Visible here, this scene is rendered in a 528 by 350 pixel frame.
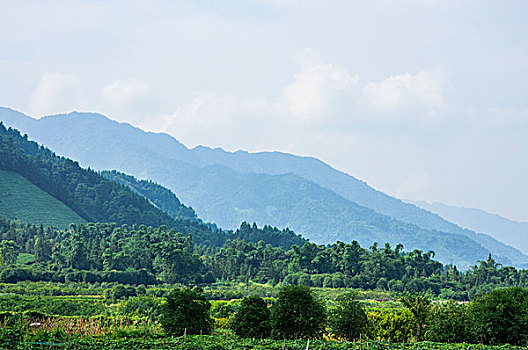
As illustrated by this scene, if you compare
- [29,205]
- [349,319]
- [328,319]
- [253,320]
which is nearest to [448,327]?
[349,319]

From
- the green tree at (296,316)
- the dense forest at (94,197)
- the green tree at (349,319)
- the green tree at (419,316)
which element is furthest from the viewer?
the dense forest at (94,197)

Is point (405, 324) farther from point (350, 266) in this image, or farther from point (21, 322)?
point (350, 266)

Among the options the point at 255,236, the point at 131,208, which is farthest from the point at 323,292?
the point at 131,208

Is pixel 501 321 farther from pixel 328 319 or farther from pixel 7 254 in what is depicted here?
pixel 7 254

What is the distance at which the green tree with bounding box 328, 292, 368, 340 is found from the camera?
122 feet

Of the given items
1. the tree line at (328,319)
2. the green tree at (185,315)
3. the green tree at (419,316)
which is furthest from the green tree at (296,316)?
the green tree at (419,316)

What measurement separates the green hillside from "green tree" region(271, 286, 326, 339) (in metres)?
94.8

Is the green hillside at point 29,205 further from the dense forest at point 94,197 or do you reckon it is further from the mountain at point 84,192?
the dense forest at point 94,197

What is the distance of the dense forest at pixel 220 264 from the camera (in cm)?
8469

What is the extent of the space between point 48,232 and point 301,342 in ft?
259

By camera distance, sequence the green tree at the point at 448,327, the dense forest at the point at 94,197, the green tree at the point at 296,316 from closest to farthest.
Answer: the green tree at the point at 296,316
the green tree at the point at 448,327
the dense forest at the point at 94,197

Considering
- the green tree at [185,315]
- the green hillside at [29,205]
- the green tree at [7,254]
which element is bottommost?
the green tree at [185,315]

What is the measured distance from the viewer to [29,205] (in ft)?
416

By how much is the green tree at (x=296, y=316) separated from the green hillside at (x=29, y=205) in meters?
94.8
